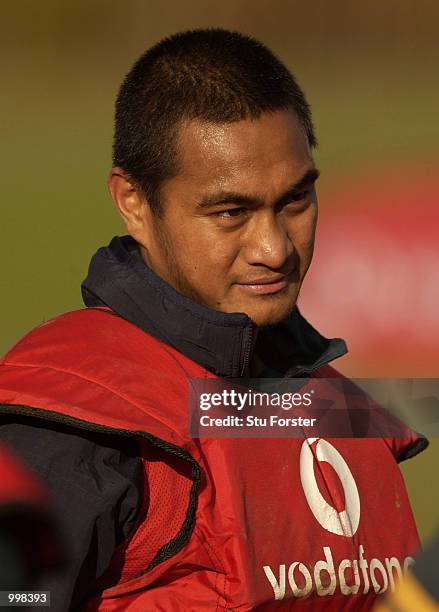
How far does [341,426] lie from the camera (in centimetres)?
155

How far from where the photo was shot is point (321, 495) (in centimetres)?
139

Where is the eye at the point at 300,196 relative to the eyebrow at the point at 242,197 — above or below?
above

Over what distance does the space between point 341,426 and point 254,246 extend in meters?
0.32

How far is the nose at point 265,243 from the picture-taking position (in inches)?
53.6

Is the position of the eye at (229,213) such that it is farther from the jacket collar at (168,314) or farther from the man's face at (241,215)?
the jacket collar at (168,314)

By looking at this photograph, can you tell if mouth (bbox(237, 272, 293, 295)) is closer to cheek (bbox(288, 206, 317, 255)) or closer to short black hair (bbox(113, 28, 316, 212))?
cheek (bbox(288, 206, 317, 255))

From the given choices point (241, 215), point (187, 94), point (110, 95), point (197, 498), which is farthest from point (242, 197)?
point (110, 95)

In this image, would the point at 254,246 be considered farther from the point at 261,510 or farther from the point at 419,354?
the point at 419,354

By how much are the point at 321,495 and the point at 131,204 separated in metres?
0.44

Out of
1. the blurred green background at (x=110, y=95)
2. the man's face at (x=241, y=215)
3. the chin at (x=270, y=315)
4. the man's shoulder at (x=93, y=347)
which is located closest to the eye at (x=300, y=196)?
the man's face at (x=241, y=215)

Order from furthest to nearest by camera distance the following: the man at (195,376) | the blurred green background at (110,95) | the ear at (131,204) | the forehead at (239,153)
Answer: the blurred green background at (110,95) → the ear at (131,204) → the forehead at (239,153) → the man at (195,376)

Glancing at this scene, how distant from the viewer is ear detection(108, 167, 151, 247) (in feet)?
4.80

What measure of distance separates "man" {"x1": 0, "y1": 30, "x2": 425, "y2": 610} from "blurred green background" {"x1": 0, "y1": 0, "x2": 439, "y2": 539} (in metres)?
2.19

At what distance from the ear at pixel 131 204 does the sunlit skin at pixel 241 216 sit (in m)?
0.03
